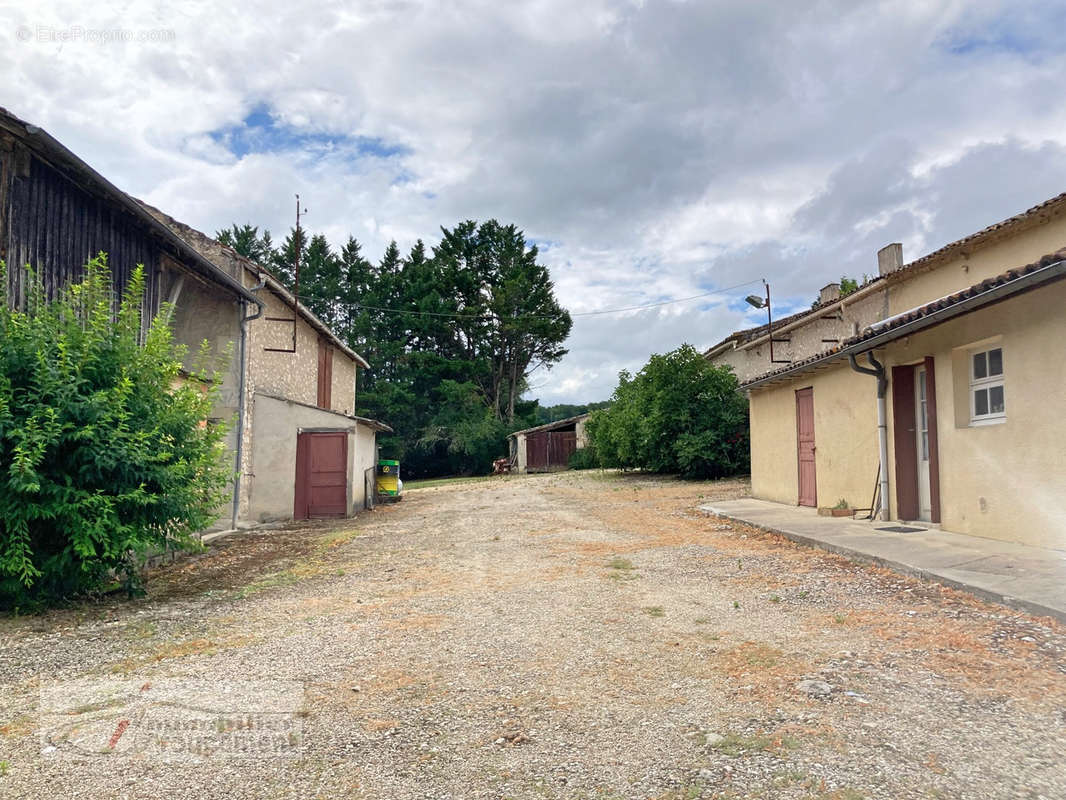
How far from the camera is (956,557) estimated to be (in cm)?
679

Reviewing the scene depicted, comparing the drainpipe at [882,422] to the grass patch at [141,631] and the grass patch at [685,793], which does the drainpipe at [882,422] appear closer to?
the grass patch at [685,793]

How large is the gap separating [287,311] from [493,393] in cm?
2799

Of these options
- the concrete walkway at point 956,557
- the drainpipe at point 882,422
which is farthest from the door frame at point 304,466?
the drainpipe at point 882,422

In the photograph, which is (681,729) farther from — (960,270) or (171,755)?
(960,270)

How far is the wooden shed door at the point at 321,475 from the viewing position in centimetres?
1563

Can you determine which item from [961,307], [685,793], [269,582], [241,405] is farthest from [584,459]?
[685,793]

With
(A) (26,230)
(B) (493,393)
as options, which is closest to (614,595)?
(A) (26,230)

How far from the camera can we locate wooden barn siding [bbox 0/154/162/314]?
773 centimetres

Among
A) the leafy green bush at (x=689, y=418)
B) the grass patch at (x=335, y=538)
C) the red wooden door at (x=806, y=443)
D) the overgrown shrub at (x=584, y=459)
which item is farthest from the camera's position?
the overgrown shrub at (x=584, y=459)

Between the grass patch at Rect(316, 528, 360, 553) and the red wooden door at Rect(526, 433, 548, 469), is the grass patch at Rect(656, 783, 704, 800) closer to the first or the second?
the grass patch at Rect(316, 528, 360, 553)

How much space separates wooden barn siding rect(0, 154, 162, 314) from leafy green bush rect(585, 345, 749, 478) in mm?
16991

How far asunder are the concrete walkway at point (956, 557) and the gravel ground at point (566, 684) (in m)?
0.25

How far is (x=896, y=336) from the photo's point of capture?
28.3 feet

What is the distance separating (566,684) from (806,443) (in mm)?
10091
